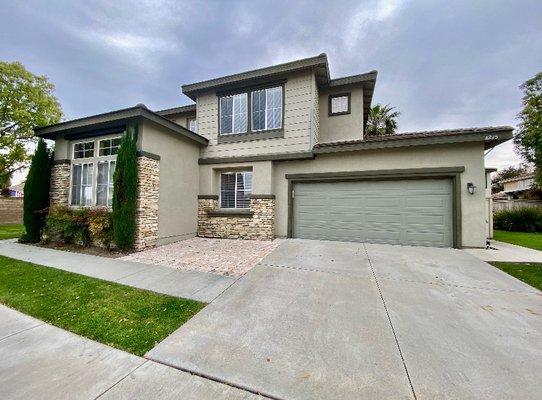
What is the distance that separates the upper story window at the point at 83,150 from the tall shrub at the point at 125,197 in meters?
2.60

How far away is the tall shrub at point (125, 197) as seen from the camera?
649 centimetres

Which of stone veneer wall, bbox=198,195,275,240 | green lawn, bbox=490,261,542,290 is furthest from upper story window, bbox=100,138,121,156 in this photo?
green lawn, bbox=490,261,542,290

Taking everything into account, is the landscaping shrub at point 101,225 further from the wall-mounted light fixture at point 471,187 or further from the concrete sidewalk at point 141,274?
the wall-mounted light fixture at point 471,187

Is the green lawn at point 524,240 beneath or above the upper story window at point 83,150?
beneath

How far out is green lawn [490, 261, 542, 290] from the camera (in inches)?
178

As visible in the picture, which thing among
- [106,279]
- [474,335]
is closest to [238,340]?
[474,335]

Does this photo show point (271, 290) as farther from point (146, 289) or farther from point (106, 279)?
point (106, 279)

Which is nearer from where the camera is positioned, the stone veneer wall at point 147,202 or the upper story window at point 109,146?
the stone veneer wall at point 147,202

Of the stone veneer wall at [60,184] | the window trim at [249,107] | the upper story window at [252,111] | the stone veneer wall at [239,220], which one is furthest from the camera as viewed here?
the upper story window at [252,111]

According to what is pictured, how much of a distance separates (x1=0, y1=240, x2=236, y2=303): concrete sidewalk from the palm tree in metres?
19.5

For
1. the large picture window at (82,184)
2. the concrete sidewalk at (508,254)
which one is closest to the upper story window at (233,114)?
the large picture window at (82,184)

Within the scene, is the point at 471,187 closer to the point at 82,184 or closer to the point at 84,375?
the point at 84,375

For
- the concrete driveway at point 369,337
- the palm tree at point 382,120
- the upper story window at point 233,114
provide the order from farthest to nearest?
the palm tree at point 382,120 < the upper story window at point 233,114 < the concrete driveway at point 369,337

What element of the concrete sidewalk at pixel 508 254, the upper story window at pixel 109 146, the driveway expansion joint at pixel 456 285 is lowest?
the driveway expansion joint at pixel 456 285
